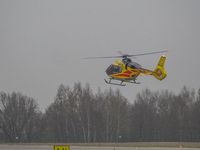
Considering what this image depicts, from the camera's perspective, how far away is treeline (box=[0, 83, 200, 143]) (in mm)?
74125

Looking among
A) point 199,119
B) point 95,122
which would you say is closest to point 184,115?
point 199,119

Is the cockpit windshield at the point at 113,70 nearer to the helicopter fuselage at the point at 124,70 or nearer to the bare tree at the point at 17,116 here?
the helicopter fuselage at the point at 124,70

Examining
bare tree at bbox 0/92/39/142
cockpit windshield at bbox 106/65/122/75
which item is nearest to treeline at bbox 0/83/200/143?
bare tree at bbox 0/92/39/142

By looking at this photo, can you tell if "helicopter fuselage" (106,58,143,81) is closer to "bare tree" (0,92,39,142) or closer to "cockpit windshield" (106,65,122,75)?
"cockpit windshield" (106,65,122,75)

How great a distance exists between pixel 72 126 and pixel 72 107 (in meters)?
5.21

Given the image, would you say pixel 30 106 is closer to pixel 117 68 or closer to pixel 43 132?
pixel 43 132

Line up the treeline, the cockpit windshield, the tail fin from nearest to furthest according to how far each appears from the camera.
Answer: the tail fin → the cockpit windshield → the treeline

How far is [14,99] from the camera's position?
3191 inches

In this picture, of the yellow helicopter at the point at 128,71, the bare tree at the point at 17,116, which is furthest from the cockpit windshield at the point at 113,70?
the bare tree at the point at 17,116

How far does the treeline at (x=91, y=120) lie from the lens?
7412 cm

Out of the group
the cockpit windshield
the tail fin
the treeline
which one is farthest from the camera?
the treeline

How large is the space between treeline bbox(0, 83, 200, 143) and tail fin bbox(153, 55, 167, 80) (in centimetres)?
4091

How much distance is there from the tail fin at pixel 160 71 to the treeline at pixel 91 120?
40.9 meters

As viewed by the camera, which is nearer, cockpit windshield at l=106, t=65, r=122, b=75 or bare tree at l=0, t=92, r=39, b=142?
cockpit windshield at l=106, t=65, r=122, b=75
